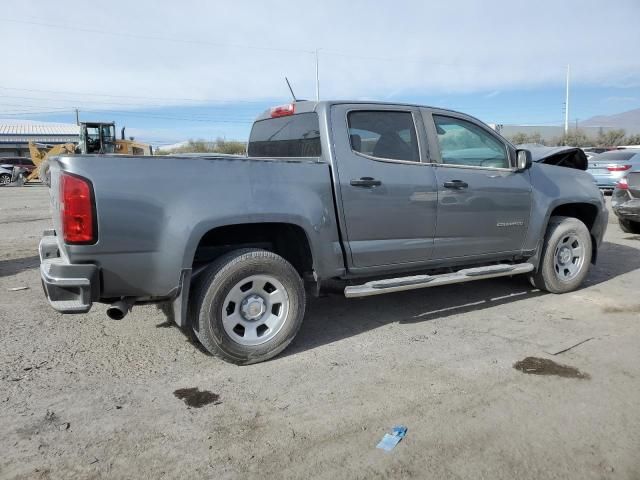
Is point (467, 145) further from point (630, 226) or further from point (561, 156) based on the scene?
point (630, 226)

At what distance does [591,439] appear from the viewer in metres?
2.89

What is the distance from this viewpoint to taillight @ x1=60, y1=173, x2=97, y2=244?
10.8ft

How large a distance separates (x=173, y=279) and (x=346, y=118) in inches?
77.7

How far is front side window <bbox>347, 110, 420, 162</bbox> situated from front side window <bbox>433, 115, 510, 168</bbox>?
32 cm

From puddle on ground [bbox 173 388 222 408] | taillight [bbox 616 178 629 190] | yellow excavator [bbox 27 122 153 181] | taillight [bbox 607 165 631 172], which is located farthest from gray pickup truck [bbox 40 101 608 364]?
yellow excavator [bbox 27 122 153 181]

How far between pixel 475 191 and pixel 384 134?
3.46 ft

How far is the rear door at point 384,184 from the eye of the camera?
4.29 m

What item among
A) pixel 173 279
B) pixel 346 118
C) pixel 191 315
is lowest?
pixel 191 315

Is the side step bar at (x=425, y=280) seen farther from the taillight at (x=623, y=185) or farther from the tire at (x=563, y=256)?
the taillight at (x=623, y=185)

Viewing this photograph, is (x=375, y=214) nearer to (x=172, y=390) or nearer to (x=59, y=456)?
(x=172, y=390)

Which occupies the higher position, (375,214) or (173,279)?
(375,214)

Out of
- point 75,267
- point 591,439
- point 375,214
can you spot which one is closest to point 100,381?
point 75,267

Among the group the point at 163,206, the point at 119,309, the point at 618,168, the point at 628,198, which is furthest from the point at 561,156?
the point at 618,168

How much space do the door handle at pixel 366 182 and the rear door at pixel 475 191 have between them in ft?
2.30
